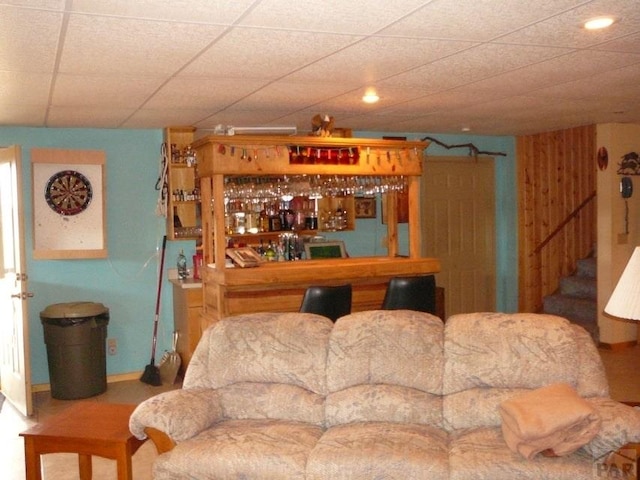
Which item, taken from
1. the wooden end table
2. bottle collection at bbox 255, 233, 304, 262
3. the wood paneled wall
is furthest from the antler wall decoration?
the wooden end table

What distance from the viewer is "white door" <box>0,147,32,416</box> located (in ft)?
17.0

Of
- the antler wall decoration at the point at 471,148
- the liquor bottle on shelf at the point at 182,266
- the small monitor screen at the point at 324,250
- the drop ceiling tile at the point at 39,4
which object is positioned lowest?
the liquor bottle on shelf at the point at 182,266

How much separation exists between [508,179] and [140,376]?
4.49 meters

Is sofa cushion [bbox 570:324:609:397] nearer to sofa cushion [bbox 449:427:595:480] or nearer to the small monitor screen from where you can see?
sofa cushion [bbox 449:427:595:480]

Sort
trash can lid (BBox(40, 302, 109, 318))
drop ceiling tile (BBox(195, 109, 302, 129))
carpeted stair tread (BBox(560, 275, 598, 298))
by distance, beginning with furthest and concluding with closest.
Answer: carpeted stair tread (BBox(560, 275, 598, 298)) < trash can lid (BBox(40, 302, 109, 318)) < drop ceiling tile (BBox(195, 109, 302, 129))

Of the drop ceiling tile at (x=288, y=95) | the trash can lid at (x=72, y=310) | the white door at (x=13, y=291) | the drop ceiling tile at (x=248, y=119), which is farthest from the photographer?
the trash can lid at (x=72, y=310)

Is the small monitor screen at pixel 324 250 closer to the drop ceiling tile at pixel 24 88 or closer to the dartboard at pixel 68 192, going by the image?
the dartboard at pixel 68 192

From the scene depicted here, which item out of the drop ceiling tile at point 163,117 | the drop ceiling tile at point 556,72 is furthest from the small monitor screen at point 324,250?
the drop ceiling tile at point 556,72

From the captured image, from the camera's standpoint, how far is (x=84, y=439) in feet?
10.2

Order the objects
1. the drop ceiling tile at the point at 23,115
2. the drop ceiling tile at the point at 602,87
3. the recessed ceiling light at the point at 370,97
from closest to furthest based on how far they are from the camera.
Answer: the drop ceiling tile at the point at 602,87, the recessed ceiling light at the point at 370,97, the drop ceiling tile at the point at 23,115

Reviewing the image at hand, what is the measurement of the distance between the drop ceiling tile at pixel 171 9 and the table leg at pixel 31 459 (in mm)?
1902

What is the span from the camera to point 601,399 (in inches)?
124

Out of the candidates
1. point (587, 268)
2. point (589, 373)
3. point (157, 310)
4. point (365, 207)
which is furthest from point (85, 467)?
point (587, 268)

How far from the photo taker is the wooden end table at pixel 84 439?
10.1 feet
